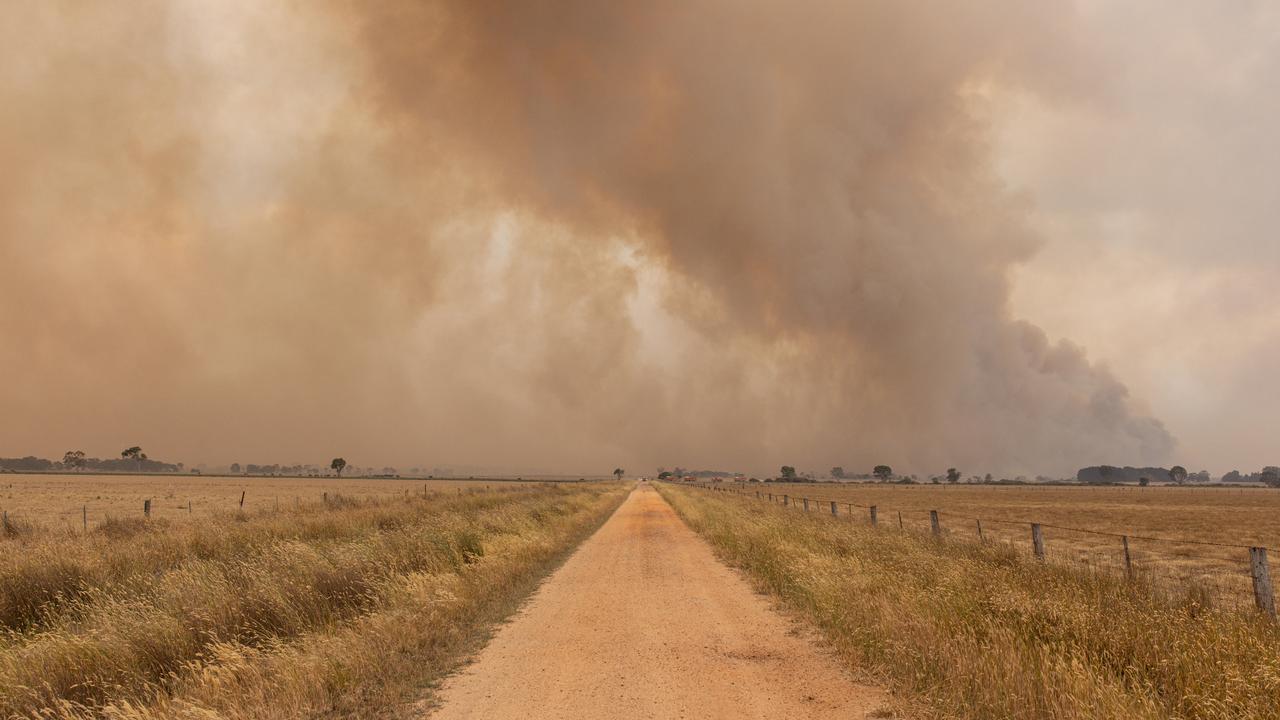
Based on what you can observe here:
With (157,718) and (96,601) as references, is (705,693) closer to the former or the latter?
(157,718)

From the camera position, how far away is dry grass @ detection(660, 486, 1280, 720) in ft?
20.5

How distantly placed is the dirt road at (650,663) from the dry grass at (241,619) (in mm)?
944

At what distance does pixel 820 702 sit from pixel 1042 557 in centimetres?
1036

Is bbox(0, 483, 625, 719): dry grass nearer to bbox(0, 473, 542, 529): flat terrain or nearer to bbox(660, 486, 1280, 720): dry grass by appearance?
bbox(660, 486, 1280, 720): dry grass

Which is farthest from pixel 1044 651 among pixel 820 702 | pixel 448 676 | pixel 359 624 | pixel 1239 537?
pixel 1239 537

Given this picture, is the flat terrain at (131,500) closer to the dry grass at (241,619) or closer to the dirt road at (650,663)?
the dry grass at (241,619)

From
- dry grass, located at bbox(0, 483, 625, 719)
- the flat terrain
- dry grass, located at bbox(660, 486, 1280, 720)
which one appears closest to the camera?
dry grass, located at bbox(660, 486, 1280, 720)

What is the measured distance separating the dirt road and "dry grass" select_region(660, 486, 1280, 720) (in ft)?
2.85

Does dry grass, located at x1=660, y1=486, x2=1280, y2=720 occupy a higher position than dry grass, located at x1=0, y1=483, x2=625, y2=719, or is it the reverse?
Answer: dry grass, located at x1=660, y1=486, x2=1280, y2=720

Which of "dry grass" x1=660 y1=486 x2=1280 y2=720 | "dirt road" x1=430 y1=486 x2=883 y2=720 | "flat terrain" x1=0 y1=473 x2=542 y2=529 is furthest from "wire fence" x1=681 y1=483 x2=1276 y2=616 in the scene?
"flat terrain" x1=0 y1=473 x2=542 y2=529

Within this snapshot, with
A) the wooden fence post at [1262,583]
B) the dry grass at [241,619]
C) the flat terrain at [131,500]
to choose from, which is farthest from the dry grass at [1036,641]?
the flat terrain at [131,500]

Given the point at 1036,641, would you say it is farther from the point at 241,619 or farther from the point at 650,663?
the point at 241,619

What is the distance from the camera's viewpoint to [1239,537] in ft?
124

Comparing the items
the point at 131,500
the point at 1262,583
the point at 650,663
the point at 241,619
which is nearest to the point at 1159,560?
the point at 1262,583
